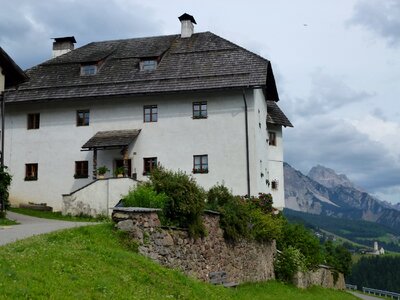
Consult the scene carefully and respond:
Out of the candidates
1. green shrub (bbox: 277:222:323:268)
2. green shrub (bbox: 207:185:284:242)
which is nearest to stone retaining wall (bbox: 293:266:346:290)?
green shrub (bbox: 277:222:323:268)

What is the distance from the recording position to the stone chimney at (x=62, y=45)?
45.2m

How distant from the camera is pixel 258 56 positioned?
3753 cm

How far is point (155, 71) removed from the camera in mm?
38469

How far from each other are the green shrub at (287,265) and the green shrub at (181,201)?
33.9 ft

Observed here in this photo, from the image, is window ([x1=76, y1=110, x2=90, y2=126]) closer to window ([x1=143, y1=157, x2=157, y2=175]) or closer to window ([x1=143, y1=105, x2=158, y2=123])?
window ([x1=143, y1=105, x2=158, y2=123])

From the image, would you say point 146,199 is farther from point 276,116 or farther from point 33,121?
point 276,116

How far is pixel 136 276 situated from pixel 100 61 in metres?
28.8

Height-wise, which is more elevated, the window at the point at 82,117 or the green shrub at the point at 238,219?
the window at the point at 82,117

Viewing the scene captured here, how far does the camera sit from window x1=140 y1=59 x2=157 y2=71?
3888 cm

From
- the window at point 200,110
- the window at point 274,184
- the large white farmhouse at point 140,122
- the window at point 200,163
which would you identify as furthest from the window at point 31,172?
the window at point 274,184

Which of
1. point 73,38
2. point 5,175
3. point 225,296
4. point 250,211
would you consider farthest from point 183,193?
point 73,38

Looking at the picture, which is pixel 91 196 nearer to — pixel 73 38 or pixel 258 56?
pixel 258 56

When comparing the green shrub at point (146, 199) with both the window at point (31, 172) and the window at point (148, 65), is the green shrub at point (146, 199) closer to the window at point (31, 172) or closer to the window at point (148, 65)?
the window at point (148, 65)

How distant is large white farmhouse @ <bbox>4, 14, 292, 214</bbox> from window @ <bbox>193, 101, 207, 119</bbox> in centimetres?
6
